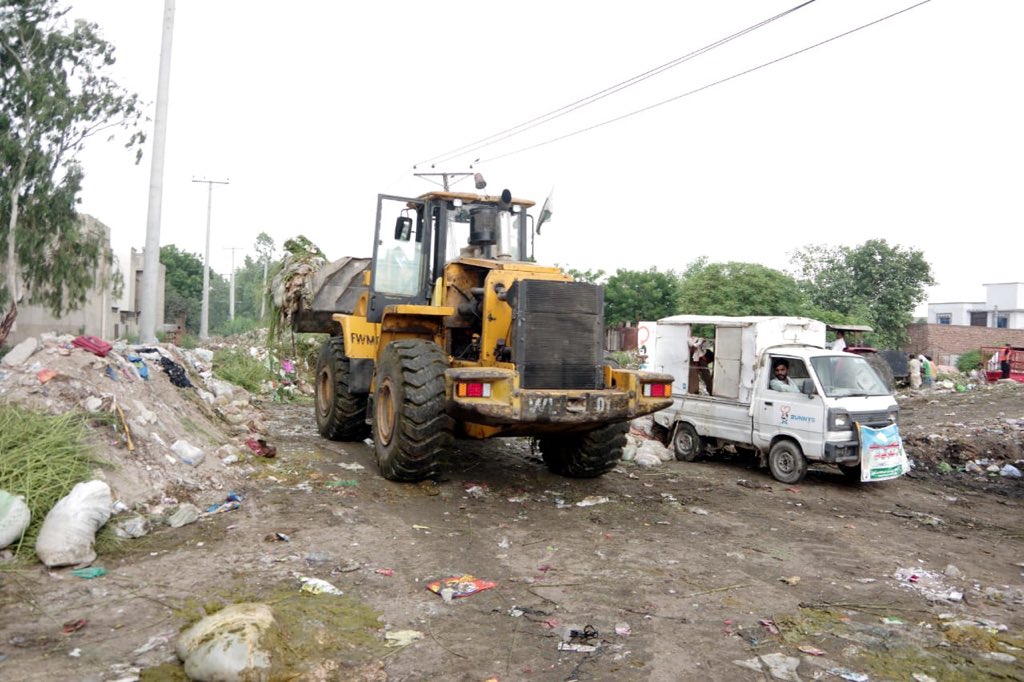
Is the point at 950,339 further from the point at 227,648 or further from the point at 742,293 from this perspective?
the point at 227,648

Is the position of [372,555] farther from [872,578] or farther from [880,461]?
[880,461]

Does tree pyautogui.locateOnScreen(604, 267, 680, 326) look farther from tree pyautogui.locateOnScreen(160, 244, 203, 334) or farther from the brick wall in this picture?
tree pyautogui.locateOnScreen(160, 244, 203, 334)

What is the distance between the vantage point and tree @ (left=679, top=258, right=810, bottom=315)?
2614 cm

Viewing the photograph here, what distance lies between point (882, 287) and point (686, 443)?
24307 mm

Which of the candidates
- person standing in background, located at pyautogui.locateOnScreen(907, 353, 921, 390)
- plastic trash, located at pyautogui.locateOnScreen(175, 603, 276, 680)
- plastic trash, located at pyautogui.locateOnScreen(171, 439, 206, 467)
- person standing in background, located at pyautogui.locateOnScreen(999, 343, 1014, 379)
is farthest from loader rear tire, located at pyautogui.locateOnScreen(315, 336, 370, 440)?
person standing in background, located at pyautogui.locateOnScreen(999, 343, 1014, 379)

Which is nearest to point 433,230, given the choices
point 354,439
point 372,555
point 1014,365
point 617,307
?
point 354,439

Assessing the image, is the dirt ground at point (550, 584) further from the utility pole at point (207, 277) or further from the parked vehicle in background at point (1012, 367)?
the utility pole at point (207, 277)

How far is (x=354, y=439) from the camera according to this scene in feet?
33.3

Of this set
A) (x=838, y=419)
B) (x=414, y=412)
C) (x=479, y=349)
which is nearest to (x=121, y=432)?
(x=414, y=412)

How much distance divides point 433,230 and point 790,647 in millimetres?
5771

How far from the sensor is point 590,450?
314 inches

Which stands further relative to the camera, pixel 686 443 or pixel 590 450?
pixel 686 443

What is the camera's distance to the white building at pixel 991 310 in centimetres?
4109

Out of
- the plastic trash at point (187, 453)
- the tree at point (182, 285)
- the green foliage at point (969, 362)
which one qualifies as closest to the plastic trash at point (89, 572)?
the plastic trash at point (187, 453)
